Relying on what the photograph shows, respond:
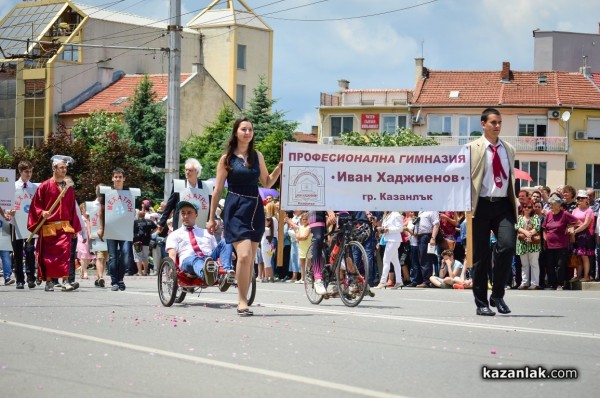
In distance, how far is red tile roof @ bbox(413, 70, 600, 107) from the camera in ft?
315

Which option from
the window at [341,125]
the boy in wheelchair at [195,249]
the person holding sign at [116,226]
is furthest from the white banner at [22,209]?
the window at [341,125]

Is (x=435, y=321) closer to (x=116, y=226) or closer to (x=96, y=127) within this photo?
(x=116, y=226)

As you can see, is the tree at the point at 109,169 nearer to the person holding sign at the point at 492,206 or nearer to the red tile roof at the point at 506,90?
the red tile roof at the point at 506,90

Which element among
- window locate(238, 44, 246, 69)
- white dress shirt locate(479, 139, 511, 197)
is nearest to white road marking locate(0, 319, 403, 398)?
white dress shirt locate(479, 139, 511, 197)

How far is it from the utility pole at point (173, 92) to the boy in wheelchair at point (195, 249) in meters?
17.0

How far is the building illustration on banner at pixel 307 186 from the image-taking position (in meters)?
→ 16.6

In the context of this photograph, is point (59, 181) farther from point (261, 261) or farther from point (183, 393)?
point (183, 393)

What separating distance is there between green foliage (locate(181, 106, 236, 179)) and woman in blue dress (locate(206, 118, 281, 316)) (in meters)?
62.1

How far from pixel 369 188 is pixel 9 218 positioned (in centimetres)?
711

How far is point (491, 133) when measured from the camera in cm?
1374

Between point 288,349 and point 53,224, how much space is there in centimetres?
962

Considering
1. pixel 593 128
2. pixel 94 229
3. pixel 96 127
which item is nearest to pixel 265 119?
pixel 96 127

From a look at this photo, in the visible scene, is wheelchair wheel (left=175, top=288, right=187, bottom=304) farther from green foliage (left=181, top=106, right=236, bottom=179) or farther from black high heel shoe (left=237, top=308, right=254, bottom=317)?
green foliage (left=181, top=106, right=236, bottom=179)

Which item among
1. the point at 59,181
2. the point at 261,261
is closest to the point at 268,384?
the point at 59,181
